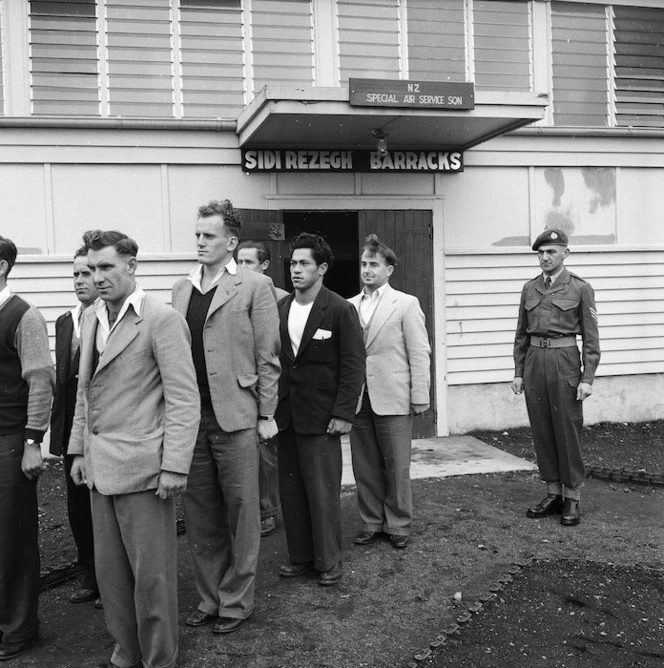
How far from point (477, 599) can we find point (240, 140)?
245 inches

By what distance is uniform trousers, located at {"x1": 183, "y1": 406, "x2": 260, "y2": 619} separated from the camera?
4449 mm

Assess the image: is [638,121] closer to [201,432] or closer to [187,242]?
[187,242]

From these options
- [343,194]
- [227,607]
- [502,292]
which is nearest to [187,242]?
[343,194]

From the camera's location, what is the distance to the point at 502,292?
406 inches

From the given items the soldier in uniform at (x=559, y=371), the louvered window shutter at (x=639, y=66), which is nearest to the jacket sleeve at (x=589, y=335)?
the soldier in uniform at (x=559, y=371)

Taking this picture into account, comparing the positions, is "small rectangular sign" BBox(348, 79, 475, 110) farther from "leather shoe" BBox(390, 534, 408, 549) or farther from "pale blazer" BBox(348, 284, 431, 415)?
"leather shoe" BBox(390, 534, 408, 549)

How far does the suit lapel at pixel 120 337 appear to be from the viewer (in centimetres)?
377

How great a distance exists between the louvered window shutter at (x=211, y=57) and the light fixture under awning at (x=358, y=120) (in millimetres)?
561

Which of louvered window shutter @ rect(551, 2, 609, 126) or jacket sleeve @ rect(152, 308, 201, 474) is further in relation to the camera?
louvered window shutter @ rect(551, 2, 609, 126)

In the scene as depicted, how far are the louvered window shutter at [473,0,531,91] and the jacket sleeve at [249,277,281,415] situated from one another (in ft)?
22.4

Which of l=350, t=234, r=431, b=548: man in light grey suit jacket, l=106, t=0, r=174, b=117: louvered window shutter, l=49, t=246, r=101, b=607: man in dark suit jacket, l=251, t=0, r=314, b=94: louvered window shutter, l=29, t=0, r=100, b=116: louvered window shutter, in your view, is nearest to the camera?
l=49, t=246, r=101, b=607: man in dark suit jacket

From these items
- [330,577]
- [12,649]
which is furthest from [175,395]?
[330,577]

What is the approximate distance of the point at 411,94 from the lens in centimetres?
832

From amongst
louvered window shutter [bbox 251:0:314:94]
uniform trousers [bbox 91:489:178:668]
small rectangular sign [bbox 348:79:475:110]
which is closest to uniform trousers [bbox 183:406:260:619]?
uniform trousers [bbox 91:489:178:668]
